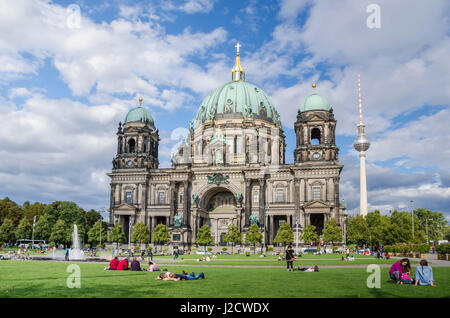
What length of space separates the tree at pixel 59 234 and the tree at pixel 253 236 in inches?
1677

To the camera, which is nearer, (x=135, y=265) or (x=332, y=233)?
(x=135, y=265)

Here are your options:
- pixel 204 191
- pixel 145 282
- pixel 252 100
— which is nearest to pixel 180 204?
pixel 204 191

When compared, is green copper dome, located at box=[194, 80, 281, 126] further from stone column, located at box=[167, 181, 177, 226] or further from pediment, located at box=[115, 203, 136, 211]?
pediment, located at box=[115, 203, 136, 211]

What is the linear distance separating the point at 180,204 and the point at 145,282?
69.6 metres

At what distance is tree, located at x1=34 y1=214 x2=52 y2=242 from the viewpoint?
100250 mm

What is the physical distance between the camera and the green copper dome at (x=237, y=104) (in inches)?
3917

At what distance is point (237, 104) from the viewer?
328 ft

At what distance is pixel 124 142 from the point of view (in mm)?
94438

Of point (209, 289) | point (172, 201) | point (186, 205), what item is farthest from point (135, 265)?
point (172, 201)

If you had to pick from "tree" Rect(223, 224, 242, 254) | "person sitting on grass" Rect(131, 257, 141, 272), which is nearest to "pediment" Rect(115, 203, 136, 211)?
"tree" Rect(223, 224, 242, 254)

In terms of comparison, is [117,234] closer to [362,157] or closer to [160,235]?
[160,235]

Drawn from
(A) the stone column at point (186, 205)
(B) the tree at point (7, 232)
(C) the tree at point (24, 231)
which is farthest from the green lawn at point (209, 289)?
(B) the tree at point (7, 232)

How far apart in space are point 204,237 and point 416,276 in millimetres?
64908
